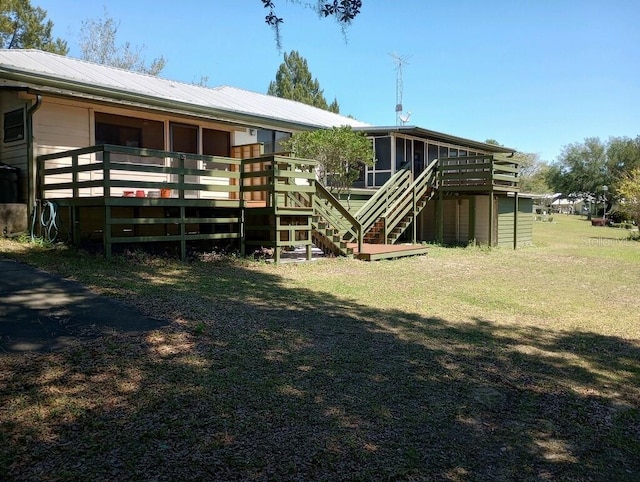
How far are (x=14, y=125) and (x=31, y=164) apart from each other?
1.25 metres

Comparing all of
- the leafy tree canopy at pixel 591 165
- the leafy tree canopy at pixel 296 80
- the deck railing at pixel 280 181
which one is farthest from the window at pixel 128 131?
the leafy tree canopy at pixel 591 165

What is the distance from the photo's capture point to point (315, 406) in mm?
3451

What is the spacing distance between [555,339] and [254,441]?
405cm

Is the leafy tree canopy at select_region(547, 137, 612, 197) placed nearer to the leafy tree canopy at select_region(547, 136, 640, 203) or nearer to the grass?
the leafy tree canopy at select_region(547, 136, 640, 203)

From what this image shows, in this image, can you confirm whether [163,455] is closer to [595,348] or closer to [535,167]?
[595,348]

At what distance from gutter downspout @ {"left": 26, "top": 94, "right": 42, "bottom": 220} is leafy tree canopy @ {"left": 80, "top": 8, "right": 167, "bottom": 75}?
2348 centimetres

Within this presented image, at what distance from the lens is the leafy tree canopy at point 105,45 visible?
31.1 metres

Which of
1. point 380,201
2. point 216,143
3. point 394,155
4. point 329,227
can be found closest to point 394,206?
point 380,201

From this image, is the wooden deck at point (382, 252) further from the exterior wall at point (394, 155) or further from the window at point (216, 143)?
the exterior wall at point (394, 155)

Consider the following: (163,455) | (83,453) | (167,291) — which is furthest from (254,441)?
(167,291)

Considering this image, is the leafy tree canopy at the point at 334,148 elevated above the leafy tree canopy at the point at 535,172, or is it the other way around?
the leafy tree canopy at the point at 535,172

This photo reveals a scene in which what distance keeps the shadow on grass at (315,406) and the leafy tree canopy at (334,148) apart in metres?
8.68

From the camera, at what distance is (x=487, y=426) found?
3367mm

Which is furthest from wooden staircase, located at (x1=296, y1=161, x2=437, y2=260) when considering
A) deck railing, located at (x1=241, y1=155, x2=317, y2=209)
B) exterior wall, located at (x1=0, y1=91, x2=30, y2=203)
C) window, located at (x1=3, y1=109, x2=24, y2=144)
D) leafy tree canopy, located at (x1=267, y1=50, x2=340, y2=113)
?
leafy tree canopy, located at (x1=267, y1=50, x2=340, y2=113)
